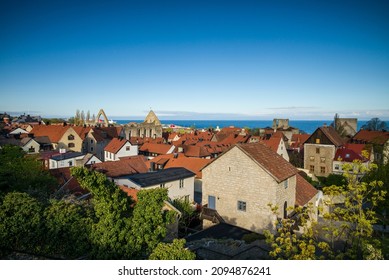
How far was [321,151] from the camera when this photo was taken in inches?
1022

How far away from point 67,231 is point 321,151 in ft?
81.4

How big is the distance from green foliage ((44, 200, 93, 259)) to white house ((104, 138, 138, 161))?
72.9ft

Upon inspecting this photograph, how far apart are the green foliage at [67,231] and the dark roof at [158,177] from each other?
21.1ft

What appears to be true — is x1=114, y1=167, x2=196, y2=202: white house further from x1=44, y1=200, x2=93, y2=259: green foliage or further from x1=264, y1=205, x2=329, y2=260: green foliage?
x1=264, y1=205, x2=329, y2=260: green foliage

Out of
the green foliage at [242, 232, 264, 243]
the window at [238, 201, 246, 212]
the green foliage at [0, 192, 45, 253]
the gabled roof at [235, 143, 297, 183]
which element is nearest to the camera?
the green foliage at [0, 192, 45, 253]

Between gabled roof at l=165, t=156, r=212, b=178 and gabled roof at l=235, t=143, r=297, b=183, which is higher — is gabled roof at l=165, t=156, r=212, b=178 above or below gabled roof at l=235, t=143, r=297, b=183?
below

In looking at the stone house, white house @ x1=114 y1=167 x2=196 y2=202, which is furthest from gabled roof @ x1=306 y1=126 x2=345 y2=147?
white house @ x1=114 y1=167 x2=196 y2=202

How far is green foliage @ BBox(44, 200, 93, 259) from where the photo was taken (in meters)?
5.57

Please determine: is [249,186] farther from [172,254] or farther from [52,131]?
[52,131]

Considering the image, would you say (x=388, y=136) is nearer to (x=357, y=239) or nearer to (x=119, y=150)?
(x=357, y=239)

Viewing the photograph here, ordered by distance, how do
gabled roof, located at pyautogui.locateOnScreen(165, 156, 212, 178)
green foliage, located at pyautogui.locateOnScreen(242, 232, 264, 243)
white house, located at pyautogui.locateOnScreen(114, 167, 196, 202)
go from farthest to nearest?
gabled roof, located at pyautogui.locateOnScreen(165, 156, 212, 178) → white house, located at pyautogui.locateOnScreen(114, 167, 196, 202) → green foliage, located at pyautogui.locateOnScreen(242, 232, 264, 243)

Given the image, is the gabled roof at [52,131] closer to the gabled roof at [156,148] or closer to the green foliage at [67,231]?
the gabled roof at [156,148]

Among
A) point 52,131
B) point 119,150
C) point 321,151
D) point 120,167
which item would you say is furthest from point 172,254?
point 52,131

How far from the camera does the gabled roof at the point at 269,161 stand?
11.6 metres
